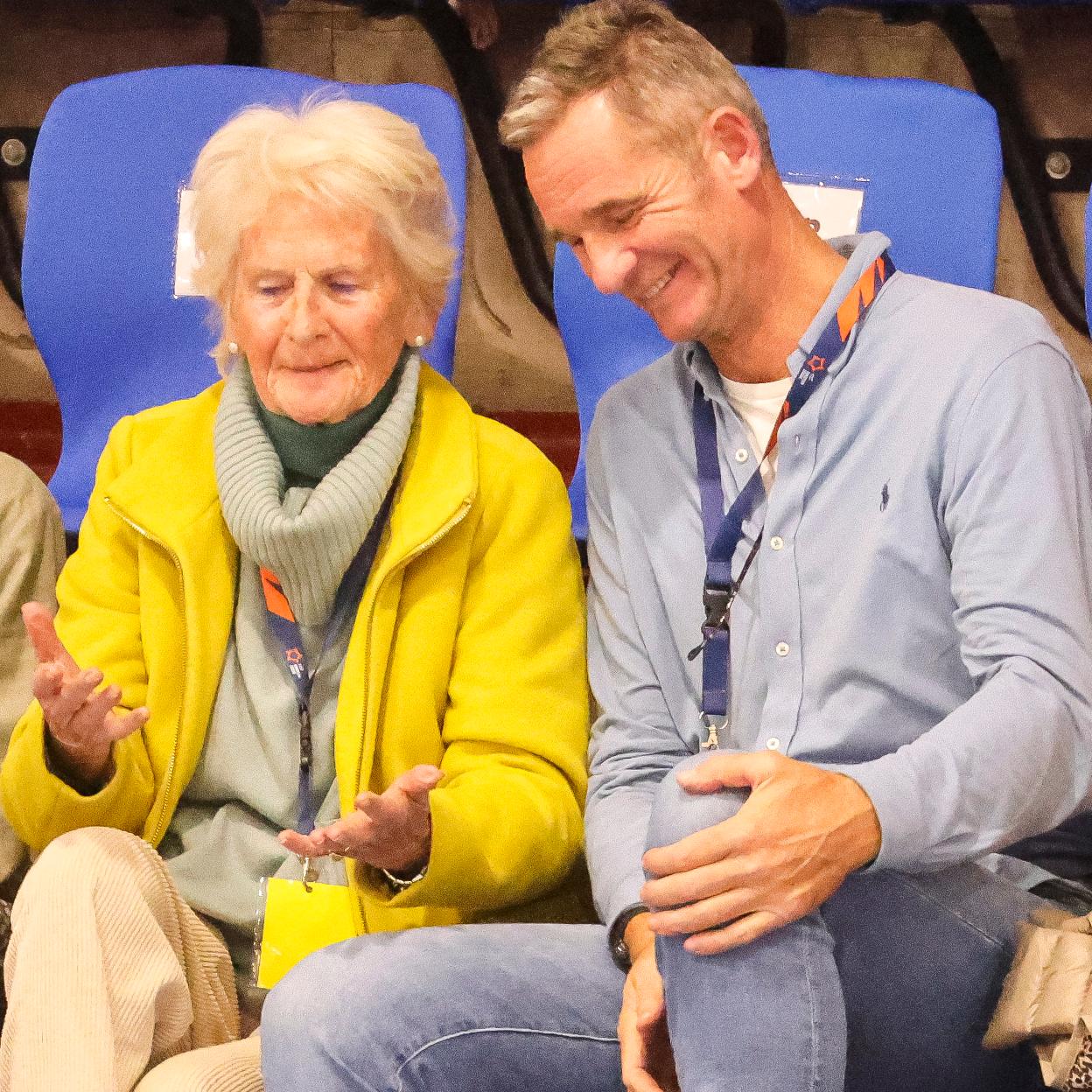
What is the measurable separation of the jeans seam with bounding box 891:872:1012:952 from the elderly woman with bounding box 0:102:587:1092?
1.41 feet

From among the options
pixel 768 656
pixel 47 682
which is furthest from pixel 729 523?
pixel 47 682

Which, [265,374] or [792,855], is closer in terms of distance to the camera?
[792,855]

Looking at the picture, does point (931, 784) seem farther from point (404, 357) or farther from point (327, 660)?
point (404, 357)

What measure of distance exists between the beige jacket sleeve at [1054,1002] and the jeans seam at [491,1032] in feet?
1.08

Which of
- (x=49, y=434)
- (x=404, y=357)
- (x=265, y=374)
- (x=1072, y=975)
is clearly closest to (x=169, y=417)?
(x=265, y=374)

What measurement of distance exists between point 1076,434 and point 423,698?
0.71 m

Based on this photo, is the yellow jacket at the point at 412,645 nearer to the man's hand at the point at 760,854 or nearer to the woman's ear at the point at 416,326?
the woman's ear at the point at 416,326

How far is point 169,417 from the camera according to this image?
73.9 inches

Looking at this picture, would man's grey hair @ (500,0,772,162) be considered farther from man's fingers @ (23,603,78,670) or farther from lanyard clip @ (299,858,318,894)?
lanyard clip @ (299,858,318,894)

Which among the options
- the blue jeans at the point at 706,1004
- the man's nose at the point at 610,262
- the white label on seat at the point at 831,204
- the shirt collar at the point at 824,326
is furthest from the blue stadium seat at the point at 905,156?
the blue jeans at the point at 706,1004

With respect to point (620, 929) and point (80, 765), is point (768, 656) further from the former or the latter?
point (80, 765)

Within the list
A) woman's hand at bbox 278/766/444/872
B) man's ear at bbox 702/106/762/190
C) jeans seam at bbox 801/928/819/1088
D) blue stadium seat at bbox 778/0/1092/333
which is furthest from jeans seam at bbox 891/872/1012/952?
blue stadium seat at bbox 778/0/1092/333

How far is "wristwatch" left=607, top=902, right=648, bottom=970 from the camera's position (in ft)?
4.81

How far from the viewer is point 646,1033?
1348 millimetres
